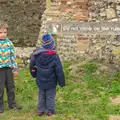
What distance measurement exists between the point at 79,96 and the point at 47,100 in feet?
3.74

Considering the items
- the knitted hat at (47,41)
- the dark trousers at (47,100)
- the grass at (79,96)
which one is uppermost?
the knitted hat at (47,41)

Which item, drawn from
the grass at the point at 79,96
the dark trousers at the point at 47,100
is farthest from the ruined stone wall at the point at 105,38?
the dark trousers at the point at 47,100

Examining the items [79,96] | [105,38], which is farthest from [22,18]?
[79,96]

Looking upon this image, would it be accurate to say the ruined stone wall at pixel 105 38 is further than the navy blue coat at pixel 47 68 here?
Yes

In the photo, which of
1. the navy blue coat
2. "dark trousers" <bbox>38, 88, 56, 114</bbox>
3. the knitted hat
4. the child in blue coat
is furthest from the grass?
the knitted hat

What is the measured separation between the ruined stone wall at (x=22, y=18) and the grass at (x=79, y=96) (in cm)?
458

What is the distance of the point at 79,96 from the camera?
22.4 feet

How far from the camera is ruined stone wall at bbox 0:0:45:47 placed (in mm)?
12930

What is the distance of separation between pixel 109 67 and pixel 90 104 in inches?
70.1

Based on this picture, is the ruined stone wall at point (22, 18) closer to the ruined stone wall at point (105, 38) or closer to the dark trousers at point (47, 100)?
the ruined stone wall at point (105, 38)

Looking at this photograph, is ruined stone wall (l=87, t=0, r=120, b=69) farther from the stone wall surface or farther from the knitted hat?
the knitted hat

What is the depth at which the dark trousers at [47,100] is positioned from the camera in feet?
19.1

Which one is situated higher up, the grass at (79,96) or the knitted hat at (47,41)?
the knitted hat at (47,41)

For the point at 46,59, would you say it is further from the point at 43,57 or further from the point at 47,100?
the point at 47,100
